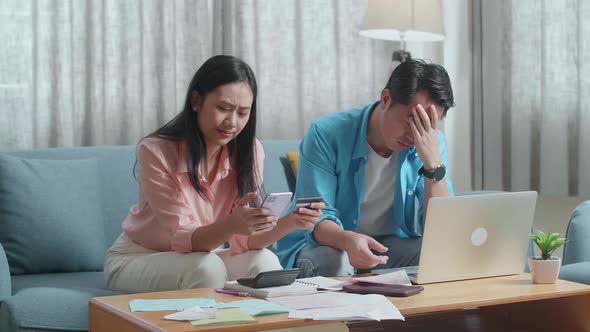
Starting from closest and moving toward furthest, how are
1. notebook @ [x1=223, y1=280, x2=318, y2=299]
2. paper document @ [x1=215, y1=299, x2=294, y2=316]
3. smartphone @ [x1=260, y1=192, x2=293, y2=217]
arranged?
paper document @ [x1=215, y1=299, x2=294, y2=316]
notebook @ [x1=223, y1=280, x2=318, y2=299]
smartphone @ [x1=260, y1=192, x2=293, y2=217]

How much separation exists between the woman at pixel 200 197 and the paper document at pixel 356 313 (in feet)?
1.49

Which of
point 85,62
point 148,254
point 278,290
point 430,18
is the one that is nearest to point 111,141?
point 85,62

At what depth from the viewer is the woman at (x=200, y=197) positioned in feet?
7.73

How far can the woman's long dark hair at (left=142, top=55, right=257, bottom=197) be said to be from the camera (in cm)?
248

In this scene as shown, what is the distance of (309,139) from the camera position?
2.70m

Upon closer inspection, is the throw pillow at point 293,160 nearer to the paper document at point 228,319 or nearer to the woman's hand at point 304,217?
the woman's hand at point 304,217

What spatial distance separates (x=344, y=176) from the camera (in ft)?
8.81

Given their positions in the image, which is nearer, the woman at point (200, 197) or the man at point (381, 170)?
the woman at point (200, 197)

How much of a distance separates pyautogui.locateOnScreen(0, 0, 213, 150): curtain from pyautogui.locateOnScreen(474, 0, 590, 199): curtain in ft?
4.22

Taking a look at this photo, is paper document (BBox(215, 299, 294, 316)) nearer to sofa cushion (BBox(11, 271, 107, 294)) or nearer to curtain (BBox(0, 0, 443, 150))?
sofa cushion (BBox(11, 271, 107, 294))

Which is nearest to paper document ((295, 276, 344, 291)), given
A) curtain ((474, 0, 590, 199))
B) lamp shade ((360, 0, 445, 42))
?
lamp shade ((360, 0, 445, 42))

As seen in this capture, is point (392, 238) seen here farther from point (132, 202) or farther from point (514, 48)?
point (514, 48)

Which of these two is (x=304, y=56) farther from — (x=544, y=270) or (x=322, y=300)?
(x=322, y=300)

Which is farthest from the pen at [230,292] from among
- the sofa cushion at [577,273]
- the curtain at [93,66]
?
the curtain at [93,66]
